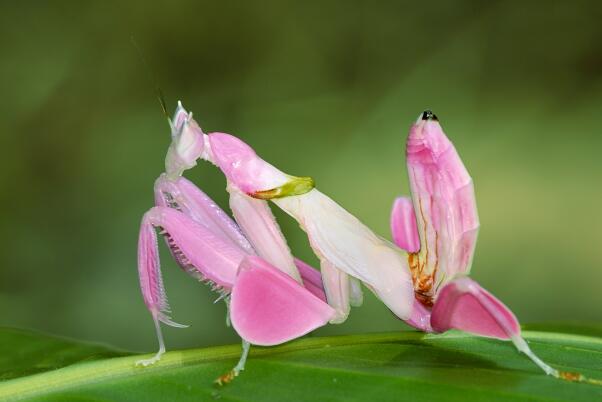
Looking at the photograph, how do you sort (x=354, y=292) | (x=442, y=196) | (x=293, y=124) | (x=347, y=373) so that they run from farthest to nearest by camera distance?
(x=293, y=124) → (x=354, y=292) → (x=442, y=196) → (x=347, y=373)

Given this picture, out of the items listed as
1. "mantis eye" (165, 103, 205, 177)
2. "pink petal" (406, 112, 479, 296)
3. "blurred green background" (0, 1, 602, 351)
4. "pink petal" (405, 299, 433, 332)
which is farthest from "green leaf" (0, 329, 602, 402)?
"blurred green background" (0, 1, 602, 351)

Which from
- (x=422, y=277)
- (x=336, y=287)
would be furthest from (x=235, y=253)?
(x=422, y=277)

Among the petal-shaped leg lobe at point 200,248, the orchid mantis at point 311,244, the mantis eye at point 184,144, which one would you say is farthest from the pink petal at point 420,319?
the mantis eye at point 184,144

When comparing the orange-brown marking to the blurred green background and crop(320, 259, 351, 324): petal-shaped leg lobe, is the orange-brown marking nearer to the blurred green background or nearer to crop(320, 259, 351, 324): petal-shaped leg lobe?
crop(320, 259, 351, 324): petal-shaped leg lobe

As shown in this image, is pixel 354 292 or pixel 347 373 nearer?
pixel 347 373

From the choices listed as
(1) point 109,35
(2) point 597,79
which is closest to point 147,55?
(1) point 109,35

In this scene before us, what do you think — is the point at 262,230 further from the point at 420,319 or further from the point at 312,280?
the point at 420,319

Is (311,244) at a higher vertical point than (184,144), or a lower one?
lower

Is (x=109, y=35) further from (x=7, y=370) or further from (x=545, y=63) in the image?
A: (x=7, y=370)
